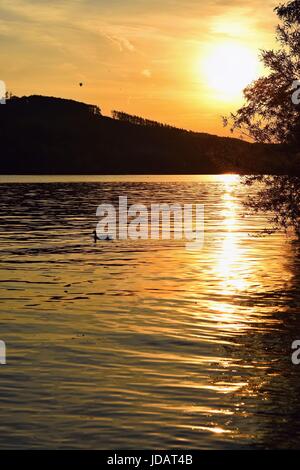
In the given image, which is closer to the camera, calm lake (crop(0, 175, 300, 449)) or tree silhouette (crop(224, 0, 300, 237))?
calm lake (crop(0, 175, 300, 449))

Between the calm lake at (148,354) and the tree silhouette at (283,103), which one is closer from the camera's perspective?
the calm lake at (148,354)

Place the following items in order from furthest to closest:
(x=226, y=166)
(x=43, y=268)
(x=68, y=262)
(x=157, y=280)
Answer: (x=226, y=166) < (x=68, y=262) < (x=43, y=268) < (x=157, y=280)

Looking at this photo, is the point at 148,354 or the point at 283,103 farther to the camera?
the point at 283,103

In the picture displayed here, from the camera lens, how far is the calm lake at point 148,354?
698 inches

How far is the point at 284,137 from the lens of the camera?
5350 centimetres

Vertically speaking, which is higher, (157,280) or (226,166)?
(226,166)

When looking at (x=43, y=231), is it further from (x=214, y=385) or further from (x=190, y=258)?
(x=214, y=385)

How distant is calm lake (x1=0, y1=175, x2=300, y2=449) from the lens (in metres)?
17.7

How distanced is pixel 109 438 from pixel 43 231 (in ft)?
206

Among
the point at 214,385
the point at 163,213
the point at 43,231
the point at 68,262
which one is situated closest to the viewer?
the point at 214,385

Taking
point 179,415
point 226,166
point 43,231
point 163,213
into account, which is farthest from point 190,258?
point 163,213

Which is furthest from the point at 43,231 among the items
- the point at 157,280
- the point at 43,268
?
the point at 157,280

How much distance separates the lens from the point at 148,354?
24969mm

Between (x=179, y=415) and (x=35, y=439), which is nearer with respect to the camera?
(x=35, y=439)
